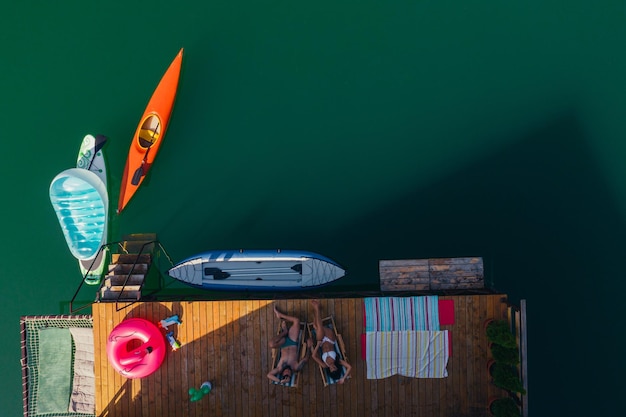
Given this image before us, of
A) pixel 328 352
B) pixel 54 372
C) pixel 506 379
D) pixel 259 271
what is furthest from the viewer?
pixel 54 372

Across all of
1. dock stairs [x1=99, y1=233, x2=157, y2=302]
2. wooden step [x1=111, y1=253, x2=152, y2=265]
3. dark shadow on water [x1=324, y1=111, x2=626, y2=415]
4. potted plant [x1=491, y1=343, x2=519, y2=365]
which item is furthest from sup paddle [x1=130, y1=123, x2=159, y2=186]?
potted plant [x1=491, y1=343, x2=519, y2=365]

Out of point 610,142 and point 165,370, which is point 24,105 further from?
point 610,142

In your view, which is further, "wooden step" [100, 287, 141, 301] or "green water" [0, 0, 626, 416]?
"green water" [0, 0, 626, 416]

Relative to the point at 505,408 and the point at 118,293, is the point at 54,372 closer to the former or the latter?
the point at 118,293

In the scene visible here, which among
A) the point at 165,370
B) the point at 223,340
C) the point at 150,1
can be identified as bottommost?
the point at 165,370

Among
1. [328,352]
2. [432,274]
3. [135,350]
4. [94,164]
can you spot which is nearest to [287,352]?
[328,352]

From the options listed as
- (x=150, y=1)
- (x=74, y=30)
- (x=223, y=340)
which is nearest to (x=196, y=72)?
(x=150, y=1)

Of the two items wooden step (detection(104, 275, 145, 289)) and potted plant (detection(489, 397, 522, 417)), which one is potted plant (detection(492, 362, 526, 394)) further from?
wooden step (detection(104, 275, 145, 289))
